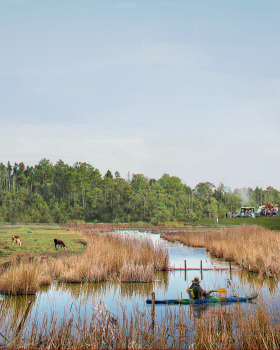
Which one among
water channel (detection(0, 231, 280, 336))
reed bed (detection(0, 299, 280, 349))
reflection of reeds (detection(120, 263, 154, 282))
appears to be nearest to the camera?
reed bed (detection(0, 299, 280, 349))

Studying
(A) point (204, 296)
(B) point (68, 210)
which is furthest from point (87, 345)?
(B) point (68, 210)

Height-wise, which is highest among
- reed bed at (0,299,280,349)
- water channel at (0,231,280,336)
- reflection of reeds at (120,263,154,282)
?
reed bed at (0,299,280,349)

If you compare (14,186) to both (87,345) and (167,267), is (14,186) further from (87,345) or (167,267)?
(87,345)

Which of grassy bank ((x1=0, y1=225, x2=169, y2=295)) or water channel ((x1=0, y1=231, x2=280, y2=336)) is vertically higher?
grassy bank ((x1=0, y1=225, x2=169, y2=295))

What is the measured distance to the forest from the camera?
8781 cm

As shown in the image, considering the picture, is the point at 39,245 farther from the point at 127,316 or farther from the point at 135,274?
the point at 127,316

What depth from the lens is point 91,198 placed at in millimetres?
98062

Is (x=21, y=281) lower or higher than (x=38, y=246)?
higher

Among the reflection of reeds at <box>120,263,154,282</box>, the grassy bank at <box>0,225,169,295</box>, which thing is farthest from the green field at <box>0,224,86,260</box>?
the reflection of reeds at <box>120,263,154,282</box>

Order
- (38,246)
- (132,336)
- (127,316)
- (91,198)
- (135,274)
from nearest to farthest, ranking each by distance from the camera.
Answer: (132,336) < (127,316) < (135,274) < (38,246) < (91,198)

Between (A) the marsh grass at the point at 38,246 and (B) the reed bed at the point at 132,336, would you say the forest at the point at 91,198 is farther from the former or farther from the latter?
(B) the reed bed at the point at 132,336

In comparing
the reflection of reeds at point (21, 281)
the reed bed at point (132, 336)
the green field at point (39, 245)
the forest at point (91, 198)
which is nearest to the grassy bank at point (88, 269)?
the reflection of reeds at point (21, 281)

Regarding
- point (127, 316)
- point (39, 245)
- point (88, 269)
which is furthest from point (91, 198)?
point (127, 316)

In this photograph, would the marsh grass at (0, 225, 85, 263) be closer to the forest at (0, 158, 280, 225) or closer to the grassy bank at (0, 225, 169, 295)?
the grassy bank at (0, 225, 169, 295)
